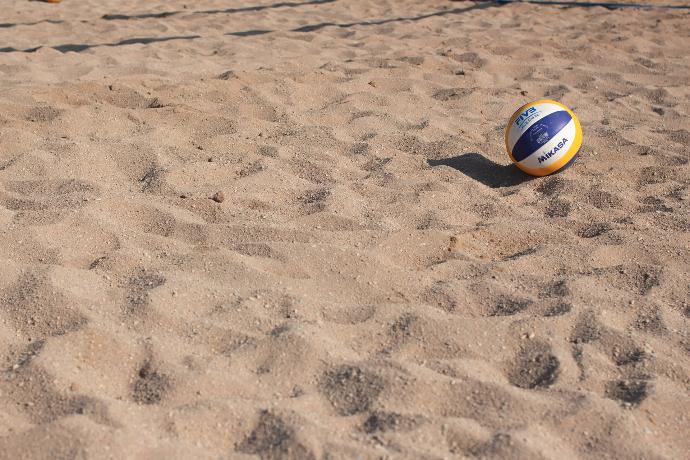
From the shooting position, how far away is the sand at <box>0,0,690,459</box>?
2.17 meters

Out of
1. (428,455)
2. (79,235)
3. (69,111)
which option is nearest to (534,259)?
(428,455)

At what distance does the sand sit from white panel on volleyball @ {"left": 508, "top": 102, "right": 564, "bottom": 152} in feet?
0.76

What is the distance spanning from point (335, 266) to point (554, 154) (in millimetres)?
1505

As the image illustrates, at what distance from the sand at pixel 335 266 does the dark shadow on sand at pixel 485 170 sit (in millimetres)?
15

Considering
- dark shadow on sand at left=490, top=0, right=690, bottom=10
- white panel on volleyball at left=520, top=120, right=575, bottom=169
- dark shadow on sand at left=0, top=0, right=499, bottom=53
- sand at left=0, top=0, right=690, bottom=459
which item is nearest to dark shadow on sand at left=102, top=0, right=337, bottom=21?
dark shadow on sand at left=0, top=0, right=499, bottom=53

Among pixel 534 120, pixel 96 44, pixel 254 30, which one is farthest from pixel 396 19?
pixel 534 120

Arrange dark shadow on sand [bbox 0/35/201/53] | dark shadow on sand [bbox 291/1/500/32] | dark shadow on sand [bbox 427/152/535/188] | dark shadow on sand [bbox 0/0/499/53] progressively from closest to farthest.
Result: dark shadow on sand [bbox 427/152/535/188] < dark shadow on sand [bbox 0/35/201/53] < dark shadow on sand [bbox 0/0/499/53] < dark shadow on sand [bbox 291/1/500/32]

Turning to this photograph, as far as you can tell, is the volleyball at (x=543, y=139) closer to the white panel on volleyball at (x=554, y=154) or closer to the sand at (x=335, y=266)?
the white panel on volleyball at (x=554, y=154)

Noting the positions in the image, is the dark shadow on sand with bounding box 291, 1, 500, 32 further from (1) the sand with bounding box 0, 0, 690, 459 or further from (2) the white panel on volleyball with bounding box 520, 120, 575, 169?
(2) the white panel on volleyball with bounding box 520, 120, 575, 169

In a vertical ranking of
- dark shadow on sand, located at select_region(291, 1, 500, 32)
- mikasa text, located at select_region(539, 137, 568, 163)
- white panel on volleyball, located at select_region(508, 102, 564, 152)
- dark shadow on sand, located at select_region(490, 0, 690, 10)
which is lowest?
dark shadow on sand, located at select_region(490, 0, 690, 10)

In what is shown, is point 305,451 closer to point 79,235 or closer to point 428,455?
point 428,455

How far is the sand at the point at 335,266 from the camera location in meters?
2.17

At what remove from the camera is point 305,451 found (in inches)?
79.7

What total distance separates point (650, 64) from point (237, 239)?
4415 millimetres
